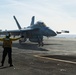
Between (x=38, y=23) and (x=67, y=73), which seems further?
(x=38, y=23)

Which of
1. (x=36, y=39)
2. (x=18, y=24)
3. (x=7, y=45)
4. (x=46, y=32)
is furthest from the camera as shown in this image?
(x=18, y=24)

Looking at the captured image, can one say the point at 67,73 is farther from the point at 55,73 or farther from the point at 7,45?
the point at 7,45

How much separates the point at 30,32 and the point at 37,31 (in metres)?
2.15

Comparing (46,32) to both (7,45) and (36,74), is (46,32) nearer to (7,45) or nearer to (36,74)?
(7,45)

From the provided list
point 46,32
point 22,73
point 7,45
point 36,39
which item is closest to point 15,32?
point 36,39

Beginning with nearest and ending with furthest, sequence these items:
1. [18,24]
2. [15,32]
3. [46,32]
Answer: [46,32], [15,32], [18,24]

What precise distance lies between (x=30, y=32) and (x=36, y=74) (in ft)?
97.9

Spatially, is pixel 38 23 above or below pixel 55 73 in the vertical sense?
above

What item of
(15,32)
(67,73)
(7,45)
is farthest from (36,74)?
(15,32)

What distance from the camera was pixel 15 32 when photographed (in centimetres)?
4509

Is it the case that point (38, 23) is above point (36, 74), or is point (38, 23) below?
above

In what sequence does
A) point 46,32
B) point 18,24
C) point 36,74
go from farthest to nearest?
point 18,24 → point 46,32 → point 36,74

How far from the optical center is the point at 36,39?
4069cm

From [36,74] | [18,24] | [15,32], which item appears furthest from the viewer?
[18,24]
